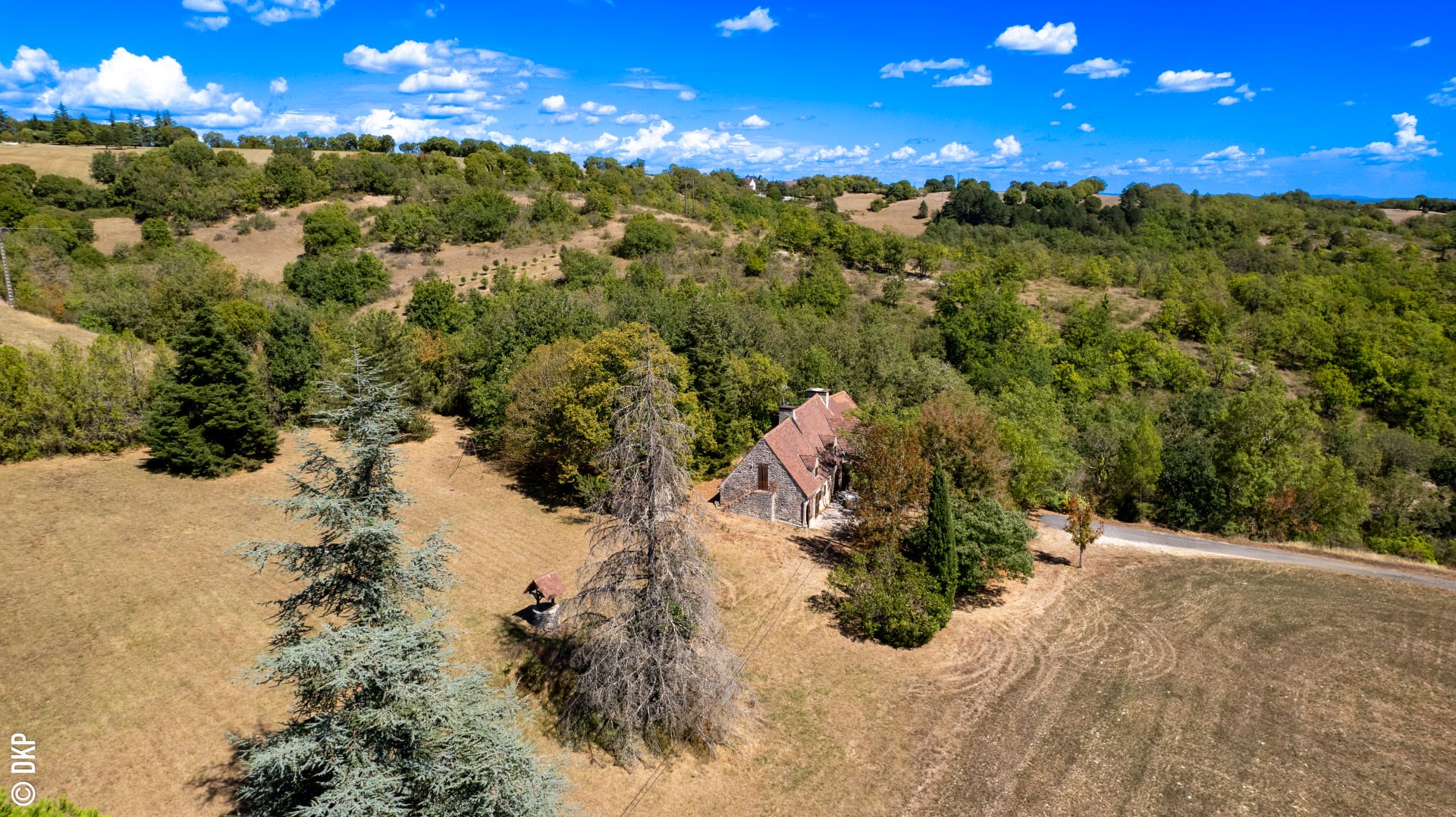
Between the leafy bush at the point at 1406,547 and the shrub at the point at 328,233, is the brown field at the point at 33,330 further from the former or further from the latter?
the leafy bush at the point at 1406,547

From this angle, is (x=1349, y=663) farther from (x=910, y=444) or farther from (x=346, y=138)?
(x=346, y=138)

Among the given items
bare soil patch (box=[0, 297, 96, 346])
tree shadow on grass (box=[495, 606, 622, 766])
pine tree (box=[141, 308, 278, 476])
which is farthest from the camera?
bare soil patch (box=[0, 297, 96, 346])

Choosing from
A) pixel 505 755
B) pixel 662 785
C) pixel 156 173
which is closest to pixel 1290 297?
pixel 662 785

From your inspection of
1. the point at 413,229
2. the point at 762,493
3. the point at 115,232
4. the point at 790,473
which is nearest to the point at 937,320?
the point at 790,473

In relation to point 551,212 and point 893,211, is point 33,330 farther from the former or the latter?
point 893,211

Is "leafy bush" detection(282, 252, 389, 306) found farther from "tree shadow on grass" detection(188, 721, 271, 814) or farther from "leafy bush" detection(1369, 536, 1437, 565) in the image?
"leafy bush" detection(1369, 536, 1437, 565)

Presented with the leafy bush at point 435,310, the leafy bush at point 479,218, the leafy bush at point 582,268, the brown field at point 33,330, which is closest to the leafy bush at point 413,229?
the leafy bush at point 479,218

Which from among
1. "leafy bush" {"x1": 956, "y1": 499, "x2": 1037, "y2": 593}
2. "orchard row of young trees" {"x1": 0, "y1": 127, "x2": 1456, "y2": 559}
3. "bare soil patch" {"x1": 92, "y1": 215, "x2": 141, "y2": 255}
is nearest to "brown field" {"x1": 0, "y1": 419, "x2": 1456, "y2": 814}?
"leafy bush" {"x1": 956, "y1": 499, "x2": 1037, "y2": 593}
